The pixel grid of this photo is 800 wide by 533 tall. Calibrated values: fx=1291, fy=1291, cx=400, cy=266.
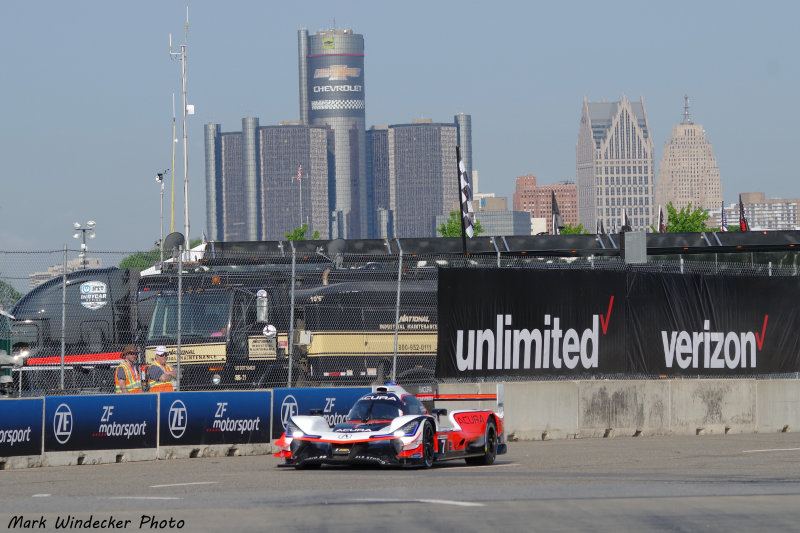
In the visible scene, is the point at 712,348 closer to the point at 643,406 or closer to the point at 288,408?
the point at 643,406

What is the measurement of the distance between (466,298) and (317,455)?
269 inches

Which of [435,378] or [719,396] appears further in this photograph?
[719,396]

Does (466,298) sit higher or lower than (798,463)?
higher

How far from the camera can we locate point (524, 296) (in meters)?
22.2

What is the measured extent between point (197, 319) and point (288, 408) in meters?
3.87

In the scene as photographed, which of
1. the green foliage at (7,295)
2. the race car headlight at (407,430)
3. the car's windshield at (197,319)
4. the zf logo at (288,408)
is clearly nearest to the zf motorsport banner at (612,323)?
the zf logo at (288,408)

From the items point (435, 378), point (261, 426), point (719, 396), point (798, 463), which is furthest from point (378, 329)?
point (798, 463)

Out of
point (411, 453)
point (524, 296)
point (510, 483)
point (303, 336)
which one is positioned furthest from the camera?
point (524, 296)

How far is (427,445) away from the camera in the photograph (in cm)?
1571

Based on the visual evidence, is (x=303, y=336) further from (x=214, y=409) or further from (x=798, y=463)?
(x=798, y=463)

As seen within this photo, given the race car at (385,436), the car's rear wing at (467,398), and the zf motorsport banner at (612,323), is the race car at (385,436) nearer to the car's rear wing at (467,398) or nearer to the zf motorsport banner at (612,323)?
the car's rear wing at (467,398)

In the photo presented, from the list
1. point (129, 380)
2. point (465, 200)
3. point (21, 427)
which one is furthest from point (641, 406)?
point (21, 427)

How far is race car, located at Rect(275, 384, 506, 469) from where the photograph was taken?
50.2 feet

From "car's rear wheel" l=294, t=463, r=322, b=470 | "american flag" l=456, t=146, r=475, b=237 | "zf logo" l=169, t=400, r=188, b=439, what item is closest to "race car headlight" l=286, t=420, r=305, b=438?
"car's rear wheel" l=294, t=463, r=322, b=470
